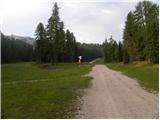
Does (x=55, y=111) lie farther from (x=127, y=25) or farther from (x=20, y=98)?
(x=127, y=25)

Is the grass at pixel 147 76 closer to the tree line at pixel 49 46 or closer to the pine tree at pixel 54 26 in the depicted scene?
the tree line at pixel 49 46

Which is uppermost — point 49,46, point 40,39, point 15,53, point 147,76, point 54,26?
point 54,26

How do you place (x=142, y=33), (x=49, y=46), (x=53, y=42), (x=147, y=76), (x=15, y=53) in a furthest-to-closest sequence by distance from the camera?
(x=15, y=53) < (x=49, y=46) < (x=53, y=42) < (x=142, y=33) < (x=147, y=76)

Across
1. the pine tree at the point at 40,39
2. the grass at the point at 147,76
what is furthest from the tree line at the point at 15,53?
the grass at the point at 147,76

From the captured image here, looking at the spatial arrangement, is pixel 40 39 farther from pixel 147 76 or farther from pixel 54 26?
pixel 147 76

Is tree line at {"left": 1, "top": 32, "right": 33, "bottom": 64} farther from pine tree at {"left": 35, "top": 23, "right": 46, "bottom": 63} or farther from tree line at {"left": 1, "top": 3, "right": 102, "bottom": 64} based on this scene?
pine tree at {"left": 35, "top": 23, "right": 46, "bottom": 63}

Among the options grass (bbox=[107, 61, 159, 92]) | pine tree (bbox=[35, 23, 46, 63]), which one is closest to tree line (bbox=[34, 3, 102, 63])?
pine tree (bbox=[35, 23, 46, 63])

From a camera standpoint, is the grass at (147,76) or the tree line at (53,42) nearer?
the grass at (147,76)

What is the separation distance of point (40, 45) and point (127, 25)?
2701 cm

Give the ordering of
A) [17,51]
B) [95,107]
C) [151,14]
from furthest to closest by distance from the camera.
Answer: [17,51], [151,14], [95,107]

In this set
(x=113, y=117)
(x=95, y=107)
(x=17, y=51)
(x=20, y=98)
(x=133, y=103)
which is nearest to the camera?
(x=113, y=117)

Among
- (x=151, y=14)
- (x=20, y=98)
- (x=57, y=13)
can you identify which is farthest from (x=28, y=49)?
(x=20, y=98)

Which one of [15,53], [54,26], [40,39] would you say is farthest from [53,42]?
[15,53]

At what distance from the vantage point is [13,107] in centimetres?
1324
